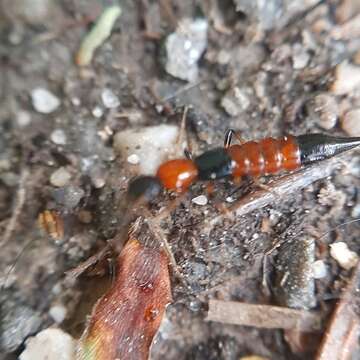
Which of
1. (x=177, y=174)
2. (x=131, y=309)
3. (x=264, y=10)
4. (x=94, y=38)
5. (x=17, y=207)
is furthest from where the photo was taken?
(x=264, y=10)

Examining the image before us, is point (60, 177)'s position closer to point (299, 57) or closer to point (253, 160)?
point (253, 160)

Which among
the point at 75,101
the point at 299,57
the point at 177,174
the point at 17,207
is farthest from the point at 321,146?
the point at 17,207

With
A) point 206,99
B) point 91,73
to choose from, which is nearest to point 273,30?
point 206,99

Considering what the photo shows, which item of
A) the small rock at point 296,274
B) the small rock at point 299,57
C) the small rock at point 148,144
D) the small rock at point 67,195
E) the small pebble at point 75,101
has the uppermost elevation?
the small rock at point 299,57

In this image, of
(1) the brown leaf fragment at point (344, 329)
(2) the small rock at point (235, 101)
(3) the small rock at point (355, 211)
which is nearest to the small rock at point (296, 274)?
(1) the brown leaf fragment at point (344, 329)

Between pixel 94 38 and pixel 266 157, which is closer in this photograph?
pixel 266 157

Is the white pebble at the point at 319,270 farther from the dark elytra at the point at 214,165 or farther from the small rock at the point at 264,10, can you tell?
the small rock at the point at 264,10
